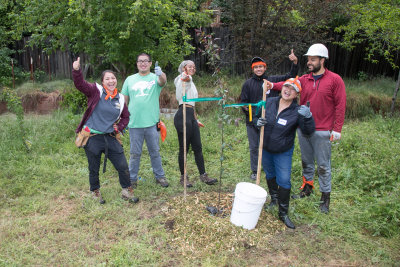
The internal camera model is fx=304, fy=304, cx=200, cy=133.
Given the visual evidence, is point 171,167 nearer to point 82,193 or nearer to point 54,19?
point 82,193

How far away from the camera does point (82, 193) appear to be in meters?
4.56

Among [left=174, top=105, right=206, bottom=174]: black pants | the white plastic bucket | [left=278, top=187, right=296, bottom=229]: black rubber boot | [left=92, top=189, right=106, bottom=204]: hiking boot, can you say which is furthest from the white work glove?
[left=92, top=189, right=106, bottom=204]: hiking boot

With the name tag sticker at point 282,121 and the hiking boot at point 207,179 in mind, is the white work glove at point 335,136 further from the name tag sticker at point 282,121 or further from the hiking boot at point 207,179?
the hiking boot at point 207,179

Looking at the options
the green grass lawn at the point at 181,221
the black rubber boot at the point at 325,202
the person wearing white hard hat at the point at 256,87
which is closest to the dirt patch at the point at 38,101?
the green grass lawn at the point at 181,221

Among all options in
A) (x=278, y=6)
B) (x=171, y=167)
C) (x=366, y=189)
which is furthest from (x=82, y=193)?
(x=278, y=6)

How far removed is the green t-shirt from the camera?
14.2 ft

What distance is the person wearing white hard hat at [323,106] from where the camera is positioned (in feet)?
12.3

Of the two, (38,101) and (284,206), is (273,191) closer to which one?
(284,206)

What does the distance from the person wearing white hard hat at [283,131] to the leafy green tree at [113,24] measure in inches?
168

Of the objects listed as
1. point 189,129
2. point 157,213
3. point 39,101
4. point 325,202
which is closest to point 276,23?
point 189,129

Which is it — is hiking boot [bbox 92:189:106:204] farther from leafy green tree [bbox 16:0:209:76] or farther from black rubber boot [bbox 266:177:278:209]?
A: leafy green tree [bbox 16:0:209:76]

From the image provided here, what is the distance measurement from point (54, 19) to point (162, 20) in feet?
8.89

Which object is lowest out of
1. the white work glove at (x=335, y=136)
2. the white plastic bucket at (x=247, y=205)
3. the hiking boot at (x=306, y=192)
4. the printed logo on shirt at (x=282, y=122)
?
the hiking boot at (x=306, y=192)

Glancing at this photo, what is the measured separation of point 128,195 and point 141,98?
139cm
